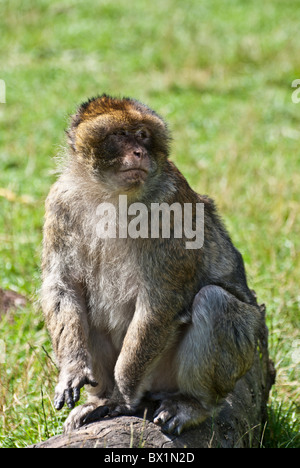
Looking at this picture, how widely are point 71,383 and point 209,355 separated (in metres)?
0.82

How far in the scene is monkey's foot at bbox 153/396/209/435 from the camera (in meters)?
3.87

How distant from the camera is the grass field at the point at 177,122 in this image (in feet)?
17.9

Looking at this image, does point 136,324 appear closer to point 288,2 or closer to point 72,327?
point 72,327

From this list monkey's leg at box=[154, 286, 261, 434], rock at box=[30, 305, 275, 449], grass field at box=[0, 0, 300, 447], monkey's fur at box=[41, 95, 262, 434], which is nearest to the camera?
rock at box=[30, 305, 275, 449]

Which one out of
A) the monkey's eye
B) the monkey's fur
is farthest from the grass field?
the monkey's eye

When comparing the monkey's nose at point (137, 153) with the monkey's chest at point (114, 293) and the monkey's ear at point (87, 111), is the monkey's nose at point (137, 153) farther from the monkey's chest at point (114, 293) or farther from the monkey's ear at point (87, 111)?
the monkey's chest at point (114, 293)

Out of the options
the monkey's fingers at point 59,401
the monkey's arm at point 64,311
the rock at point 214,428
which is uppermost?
the monkey's arm at point 64,311

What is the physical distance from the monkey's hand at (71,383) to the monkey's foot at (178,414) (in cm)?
43

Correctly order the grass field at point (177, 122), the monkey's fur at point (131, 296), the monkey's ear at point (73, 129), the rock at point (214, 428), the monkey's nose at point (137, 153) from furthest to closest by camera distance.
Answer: the grass field at point (177, 122) → the monkey's ear at point (73, 129) → the monkey's fur at point (131, 296) → the monkey's nose at point (137, 153) → the rock at point (214, 428)

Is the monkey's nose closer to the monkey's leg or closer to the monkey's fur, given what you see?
the monkey's fur

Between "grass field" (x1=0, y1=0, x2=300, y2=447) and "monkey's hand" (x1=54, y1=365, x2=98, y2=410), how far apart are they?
2.15 feet

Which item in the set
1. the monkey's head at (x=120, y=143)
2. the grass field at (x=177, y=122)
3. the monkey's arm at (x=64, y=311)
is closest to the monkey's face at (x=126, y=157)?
the monkey's head at (x=120, y=143)

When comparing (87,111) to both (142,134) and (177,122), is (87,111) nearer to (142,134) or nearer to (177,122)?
(142,134)
